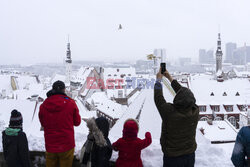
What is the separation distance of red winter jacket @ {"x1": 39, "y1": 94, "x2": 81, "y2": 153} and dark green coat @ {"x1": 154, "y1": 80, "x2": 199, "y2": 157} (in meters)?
1.40

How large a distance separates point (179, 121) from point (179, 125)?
0.19 feet

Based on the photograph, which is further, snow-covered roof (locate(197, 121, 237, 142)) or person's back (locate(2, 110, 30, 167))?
snow-covered roof (locate(197, 121, 237, 142))

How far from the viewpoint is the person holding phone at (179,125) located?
10.2 ft

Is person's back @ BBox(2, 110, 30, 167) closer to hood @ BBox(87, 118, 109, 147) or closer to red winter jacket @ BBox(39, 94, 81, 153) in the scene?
red winter jacket @ BBox(39, 94, 81, 153)

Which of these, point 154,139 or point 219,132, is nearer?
point 154,139

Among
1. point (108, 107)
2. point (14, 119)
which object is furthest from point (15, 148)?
point (108, 107)

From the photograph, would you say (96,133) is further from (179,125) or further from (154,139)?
(154,139)

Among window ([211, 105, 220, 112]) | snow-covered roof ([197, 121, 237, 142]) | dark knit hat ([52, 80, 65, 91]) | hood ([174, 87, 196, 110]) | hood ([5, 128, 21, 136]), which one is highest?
dark knit hat ([52, 80, 65, 91])

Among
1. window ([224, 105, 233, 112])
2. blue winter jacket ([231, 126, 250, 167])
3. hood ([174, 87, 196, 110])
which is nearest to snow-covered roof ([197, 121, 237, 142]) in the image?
window ([224, 105, 233, 112])

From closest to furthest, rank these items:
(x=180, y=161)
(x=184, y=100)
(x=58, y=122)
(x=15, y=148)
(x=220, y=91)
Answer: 1. (x=184, y=100)
2. (x=180, y=161)
3. (x=58, y=122)
4. (x=15, y=148)
5. (x=220, y=91)

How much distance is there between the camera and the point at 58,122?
362cm

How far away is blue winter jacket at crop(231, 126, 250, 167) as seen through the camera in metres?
3.04

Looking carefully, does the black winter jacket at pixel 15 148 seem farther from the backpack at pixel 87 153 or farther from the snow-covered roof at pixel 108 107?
the snow-covered roof at pixel 108 107

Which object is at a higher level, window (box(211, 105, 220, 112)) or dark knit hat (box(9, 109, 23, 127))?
dark knit hat (box(9, 109, 23, 127))
